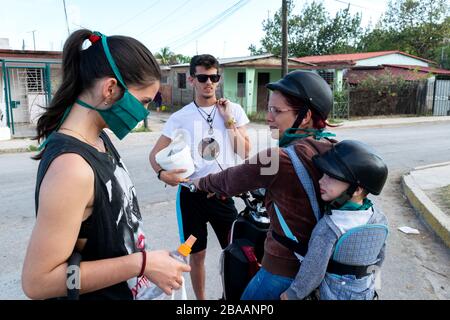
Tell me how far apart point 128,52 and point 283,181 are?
0.86 metres

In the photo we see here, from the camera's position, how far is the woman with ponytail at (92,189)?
1238 mm

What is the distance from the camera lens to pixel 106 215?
1391 mm

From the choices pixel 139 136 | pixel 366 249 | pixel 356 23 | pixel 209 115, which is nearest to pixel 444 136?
pixel 139 136

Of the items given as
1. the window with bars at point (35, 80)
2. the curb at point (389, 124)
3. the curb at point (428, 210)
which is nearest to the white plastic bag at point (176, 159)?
the curb at point (428, 210)

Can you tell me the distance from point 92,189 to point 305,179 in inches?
35.9

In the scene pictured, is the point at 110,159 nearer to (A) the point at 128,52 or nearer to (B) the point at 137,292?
(A) the point at 128,52

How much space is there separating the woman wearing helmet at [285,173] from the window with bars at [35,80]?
54.9 feet

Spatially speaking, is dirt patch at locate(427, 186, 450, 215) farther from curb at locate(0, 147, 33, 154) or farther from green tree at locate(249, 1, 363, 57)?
green tree at locate(249, 1, 363, 57)

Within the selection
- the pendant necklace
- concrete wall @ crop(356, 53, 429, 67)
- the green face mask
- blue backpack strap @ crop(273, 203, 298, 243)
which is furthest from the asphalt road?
concrete wall @ crop(356, 53, 429, 67)

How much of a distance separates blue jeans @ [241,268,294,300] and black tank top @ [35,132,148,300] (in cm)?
60

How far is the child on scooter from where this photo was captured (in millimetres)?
1642

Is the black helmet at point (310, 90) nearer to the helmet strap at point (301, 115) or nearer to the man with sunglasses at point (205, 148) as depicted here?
the helmet strap at point (301, 115)

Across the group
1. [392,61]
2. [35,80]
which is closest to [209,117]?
[35,80]

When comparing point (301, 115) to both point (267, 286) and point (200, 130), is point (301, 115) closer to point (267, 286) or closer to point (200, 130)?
point (267, 286)
